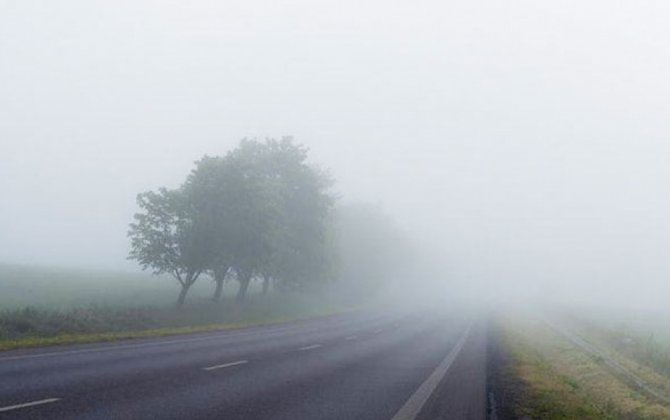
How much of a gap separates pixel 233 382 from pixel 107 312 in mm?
18828

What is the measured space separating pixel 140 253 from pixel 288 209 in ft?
59.6

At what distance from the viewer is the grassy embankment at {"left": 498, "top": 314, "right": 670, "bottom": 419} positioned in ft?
49.8

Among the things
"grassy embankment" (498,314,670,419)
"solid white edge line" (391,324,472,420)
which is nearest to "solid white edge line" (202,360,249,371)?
"solid white edge line" (391,324,472,420)

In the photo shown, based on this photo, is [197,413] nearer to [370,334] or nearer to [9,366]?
[9,366]

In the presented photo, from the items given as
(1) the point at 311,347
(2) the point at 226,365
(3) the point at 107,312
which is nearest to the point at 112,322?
(3) the point at 107,312

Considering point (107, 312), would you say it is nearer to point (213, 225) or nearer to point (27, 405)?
point (213, 225)

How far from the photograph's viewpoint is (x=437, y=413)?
13438mm

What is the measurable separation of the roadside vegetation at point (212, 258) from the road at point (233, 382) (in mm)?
4860

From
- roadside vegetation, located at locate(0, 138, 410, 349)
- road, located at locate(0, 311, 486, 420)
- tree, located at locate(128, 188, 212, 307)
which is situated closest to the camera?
road, located at locate(0, 311, 486, 420)

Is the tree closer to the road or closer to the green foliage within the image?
the green foliage

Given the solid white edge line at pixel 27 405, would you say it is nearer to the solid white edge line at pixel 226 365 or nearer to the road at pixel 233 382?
the road at pixel 233 382

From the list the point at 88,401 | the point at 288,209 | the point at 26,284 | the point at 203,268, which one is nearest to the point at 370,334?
the point at 203,268

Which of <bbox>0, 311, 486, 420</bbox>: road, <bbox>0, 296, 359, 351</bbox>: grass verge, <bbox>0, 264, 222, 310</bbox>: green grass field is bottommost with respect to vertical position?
<bbox>0, 311, 486, 420</bbox>: road

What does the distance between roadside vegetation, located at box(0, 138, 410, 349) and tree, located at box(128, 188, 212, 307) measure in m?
0.06
